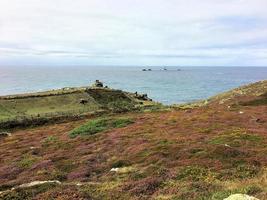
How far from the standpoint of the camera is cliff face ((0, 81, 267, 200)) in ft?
67.3

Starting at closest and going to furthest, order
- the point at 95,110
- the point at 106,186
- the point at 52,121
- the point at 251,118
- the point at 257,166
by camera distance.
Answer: the point at 106,186
the point at 257,166
the point at 251,118
the point at 52,121
the point at 95,110

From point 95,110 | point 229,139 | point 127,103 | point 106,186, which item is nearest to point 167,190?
point 106,186

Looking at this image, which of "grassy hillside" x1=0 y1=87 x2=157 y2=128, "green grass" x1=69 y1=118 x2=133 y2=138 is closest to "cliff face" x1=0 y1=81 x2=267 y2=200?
"green grass" x1=69 y1=118 x2=133 y2=138

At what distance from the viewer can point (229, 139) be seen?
113 ft

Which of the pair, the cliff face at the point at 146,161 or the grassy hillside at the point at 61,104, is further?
the grassy hillside at the point at 61,104

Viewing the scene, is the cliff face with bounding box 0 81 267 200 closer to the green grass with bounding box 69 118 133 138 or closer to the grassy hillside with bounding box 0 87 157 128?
the green grass with bounding box 69 118 133 138

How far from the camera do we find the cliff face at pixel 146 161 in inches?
807

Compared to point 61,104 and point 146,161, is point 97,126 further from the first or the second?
point 61,104

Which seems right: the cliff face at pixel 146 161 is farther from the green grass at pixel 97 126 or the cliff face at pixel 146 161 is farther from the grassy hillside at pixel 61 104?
the grassy hillside at pixel 61 104

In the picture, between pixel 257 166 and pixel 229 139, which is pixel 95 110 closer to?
pixel 229 139

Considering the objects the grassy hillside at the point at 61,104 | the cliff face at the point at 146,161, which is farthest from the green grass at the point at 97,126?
the grassy hillside at the point at 61,104

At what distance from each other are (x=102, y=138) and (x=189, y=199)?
25404 mm

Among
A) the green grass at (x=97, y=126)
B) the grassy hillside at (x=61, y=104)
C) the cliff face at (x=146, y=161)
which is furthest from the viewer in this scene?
the grassy hillside at (x=61, y=104)

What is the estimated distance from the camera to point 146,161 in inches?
1174
